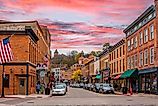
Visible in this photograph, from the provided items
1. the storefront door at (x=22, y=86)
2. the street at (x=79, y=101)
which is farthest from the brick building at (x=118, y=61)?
the street at (x=79, y=101)

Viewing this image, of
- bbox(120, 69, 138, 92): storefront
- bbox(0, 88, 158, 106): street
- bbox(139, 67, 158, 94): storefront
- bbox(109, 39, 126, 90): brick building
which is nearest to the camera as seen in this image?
bbox(0, 88, 158, 106): street

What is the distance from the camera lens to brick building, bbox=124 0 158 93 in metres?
50.9

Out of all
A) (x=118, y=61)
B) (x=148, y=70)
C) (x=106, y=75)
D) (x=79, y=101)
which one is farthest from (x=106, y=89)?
(x=106, y=75)

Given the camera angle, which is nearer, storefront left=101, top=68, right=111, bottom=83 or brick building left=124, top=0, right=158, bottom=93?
brick building left=124, top=0, right=158, bottom=93

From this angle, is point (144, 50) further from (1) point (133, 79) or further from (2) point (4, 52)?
(2) point (4, 52)

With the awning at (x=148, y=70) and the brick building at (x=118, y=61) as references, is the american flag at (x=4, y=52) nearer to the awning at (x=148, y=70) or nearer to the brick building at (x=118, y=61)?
the awning at (x=148, y=70)

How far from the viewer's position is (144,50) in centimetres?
5716

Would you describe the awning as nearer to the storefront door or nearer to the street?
the street

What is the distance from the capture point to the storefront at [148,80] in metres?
50.6

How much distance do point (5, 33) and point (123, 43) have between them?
30855 millimetres

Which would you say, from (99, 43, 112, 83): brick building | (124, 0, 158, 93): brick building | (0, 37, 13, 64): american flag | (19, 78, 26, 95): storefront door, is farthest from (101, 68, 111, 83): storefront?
(0, 37, 13, 64): american flag

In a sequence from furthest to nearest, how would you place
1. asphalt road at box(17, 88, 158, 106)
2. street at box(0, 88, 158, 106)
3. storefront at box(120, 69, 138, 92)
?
storefront at box(120, 69, 138, 92) → street at box(0, 88, 158, 106) → asphalt road at box(17, 88, 158, 106)

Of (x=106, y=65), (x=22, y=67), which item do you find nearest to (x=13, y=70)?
(x=22, y=67)

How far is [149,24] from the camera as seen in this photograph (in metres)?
53.6
